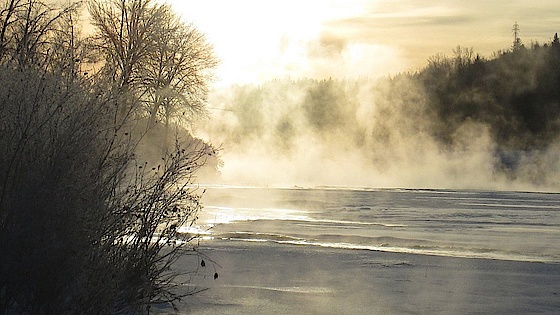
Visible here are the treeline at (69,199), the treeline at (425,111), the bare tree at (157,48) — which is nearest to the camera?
A: the treeline at (69,199)

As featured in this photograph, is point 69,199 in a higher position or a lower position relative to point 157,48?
lower

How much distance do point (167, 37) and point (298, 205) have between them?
1762 centimetres

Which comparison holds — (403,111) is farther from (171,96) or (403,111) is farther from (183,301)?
(183,301)

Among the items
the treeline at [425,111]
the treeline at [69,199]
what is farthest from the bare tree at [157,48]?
the treeline at [69,199]

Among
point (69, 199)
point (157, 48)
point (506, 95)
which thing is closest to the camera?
point (69, 199)

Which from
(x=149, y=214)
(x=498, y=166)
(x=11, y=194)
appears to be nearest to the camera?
(x=11, y=194)

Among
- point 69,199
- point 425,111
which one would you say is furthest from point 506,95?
point 69,199

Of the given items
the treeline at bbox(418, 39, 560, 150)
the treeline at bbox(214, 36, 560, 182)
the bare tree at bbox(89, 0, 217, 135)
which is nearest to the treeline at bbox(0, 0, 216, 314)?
the bare tree at bbox(89, 0, 217, 135)

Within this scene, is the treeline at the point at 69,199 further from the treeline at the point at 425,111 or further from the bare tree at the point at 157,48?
the treeline at the point at 425,111

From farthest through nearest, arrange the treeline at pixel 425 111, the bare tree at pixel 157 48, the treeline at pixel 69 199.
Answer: the treeline at pixel 425 111 < the bare tree at pixel 157 48 < the treeline at pixel 69 199

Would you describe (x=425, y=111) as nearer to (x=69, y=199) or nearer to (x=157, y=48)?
(x=157, y=48)

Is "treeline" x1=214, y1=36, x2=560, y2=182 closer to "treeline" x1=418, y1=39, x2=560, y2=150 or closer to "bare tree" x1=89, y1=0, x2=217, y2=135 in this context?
"treeline" x1=418, y1=39, x2=560, y2=150

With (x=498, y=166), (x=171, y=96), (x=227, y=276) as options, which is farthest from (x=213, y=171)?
(x=227, y=276)

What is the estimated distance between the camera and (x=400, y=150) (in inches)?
2857
